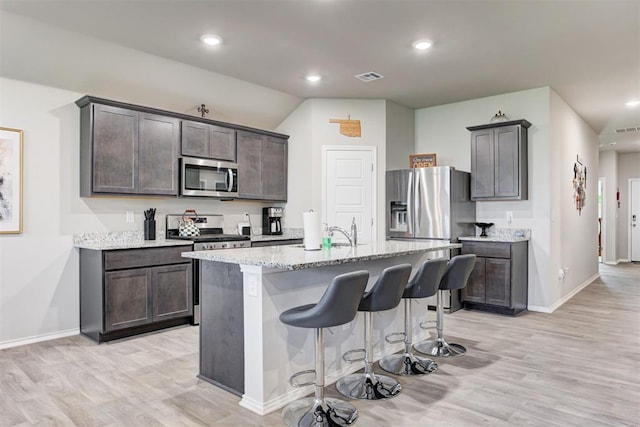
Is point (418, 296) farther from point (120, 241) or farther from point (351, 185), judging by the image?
point (120, 241)

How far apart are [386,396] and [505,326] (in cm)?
229

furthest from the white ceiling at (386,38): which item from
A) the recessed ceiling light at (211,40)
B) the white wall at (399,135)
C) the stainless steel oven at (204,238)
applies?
the stainless steel oven at (204,238)

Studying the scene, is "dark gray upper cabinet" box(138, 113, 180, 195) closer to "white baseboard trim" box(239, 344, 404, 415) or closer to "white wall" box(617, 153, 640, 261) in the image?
"white baseboard trim" box(239, 344, 404, 415)

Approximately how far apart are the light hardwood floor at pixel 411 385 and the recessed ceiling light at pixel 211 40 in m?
2.70

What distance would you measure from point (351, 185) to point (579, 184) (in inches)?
145

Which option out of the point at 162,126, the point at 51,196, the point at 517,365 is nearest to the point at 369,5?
the point at 162,126

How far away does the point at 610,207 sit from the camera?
9789 millimetres

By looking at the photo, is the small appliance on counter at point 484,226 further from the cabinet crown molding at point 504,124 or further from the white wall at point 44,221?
the white wall at point 44,221

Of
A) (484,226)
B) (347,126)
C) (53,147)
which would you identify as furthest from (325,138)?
(53,147)

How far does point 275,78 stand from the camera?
4824 millimetres

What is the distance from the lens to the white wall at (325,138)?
18.4 ft

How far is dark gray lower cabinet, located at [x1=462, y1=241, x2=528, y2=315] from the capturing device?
4816 millimetres

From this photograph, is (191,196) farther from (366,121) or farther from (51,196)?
(366,121)

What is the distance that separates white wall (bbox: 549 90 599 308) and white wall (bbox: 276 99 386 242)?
209 centimetres
